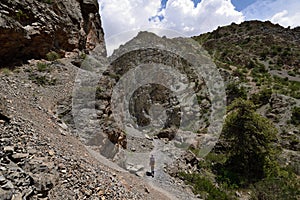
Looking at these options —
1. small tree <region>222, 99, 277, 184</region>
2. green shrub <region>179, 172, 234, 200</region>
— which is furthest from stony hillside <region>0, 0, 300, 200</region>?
small tree <region>222, 99, 277, 184</region>

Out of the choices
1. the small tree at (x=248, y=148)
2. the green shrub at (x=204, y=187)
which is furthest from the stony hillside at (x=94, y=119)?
the small tree at (x=248, y=148)

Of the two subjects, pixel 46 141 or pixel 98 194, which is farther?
pixel 46 141

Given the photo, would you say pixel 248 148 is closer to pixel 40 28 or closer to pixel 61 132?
pixel 61 132

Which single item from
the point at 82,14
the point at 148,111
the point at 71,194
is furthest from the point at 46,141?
the point at 148,111

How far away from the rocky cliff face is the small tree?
405 inches

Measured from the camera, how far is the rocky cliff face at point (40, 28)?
33.1ft

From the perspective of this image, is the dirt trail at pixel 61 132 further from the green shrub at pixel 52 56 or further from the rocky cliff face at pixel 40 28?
the rocky cliff face at pixel 40 28

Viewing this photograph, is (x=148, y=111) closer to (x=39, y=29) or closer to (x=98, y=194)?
(x=39, y=29)

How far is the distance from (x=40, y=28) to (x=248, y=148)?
11820mm

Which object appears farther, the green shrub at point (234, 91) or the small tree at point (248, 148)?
the green shrub at point (234, 91)

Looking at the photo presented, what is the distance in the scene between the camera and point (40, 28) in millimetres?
11562

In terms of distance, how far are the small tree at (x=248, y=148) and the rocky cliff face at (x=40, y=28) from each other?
405 inches

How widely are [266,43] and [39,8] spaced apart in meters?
39.6

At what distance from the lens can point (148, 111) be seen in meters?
23.8
